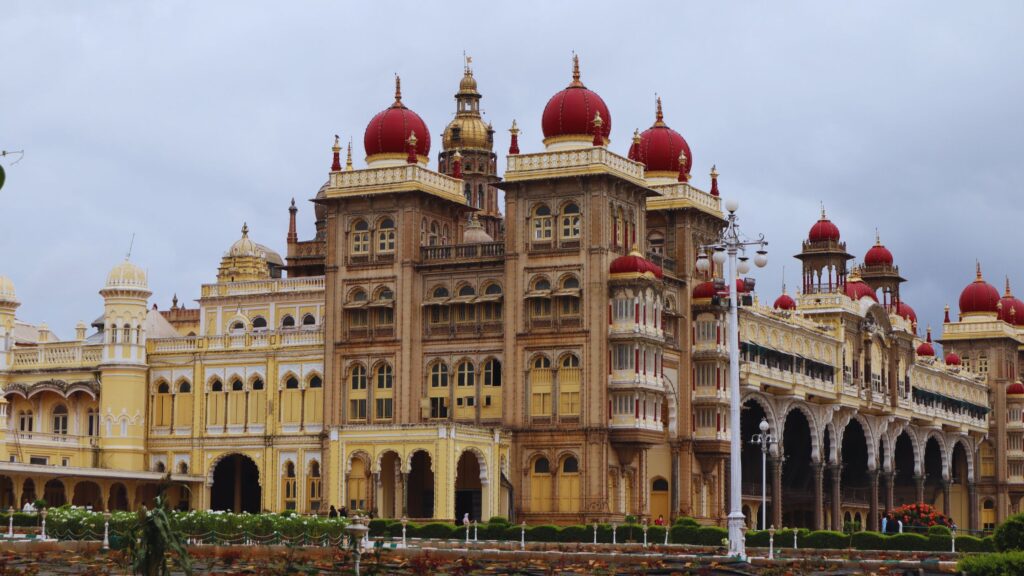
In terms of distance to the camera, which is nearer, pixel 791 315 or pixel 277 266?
pixel 791 315

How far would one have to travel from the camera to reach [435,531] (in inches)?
2618

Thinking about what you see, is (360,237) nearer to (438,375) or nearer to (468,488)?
(438,375)

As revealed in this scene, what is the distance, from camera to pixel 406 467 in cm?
7288

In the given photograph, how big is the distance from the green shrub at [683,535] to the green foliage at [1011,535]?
22.3 metres

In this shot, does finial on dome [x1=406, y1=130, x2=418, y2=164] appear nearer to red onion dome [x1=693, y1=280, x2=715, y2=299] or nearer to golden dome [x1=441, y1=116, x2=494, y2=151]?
red onion dome [x1=693, y1=280, x2=715, y2=299]

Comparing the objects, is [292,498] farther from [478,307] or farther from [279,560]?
[279,560]

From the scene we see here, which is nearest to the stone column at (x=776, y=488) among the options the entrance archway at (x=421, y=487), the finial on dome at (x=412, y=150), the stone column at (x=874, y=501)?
the stone column at (x=874, y=501)

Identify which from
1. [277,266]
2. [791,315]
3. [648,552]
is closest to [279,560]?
[648,552]

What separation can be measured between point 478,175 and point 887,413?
31725 millimetres

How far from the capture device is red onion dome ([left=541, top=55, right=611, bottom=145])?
75.5 meters

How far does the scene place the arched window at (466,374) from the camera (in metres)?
76.9

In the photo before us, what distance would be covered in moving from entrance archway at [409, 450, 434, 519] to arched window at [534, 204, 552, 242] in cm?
1184

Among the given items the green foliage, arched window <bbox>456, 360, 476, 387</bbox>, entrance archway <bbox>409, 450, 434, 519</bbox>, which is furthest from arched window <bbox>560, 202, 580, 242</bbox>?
the green foliage

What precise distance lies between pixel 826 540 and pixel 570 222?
2177cm
